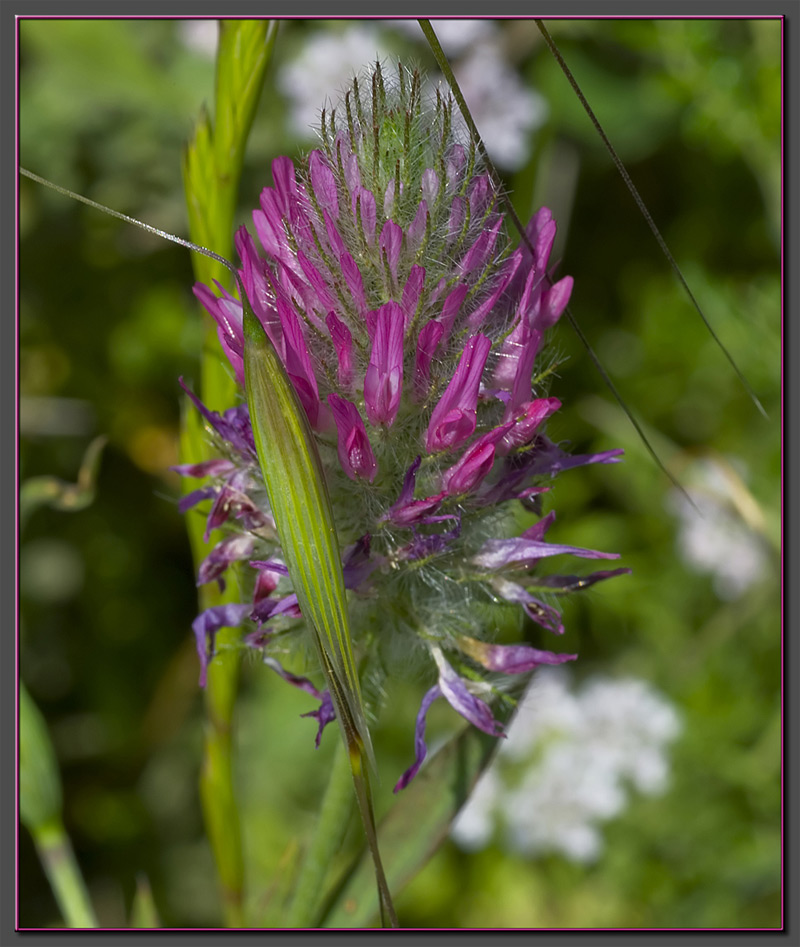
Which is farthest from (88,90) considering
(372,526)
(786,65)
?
(372,526)

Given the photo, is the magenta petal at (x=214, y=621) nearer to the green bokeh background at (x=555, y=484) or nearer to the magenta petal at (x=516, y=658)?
the magenta petal at (x=516, y=658)

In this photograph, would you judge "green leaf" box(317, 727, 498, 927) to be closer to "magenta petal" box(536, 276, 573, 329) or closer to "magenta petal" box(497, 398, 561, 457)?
"magenta petal" box(497, 398, 561, 457)

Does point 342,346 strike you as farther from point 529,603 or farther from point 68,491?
point 68,491

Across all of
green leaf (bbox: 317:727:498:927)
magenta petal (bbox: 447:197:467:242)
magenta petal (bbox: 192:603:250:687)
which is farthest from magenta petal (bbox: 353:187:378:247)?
green leaf (bbox: 317:727:498:927)

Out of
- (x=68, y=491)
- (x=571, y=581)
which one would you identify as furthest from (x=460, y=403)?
(x=68, y=491)

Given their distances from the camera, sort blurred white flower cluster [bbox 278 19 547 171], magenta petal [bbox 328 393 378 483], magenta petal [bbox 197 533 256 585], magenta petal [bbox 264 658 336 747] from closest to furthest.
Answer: magenta petal [bbox 328 393 378 483]
magenta petal [bbox 264 658 336 747]
magenta petal [bbox 197 533 256 585]
blurred white flower cluster [bbox 278 19 547 171]
